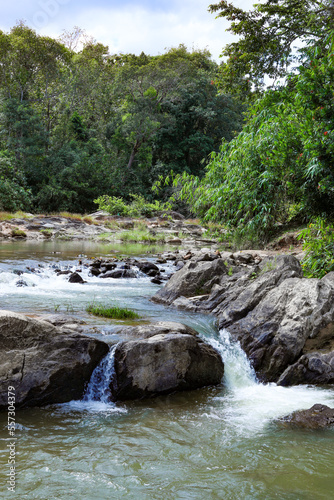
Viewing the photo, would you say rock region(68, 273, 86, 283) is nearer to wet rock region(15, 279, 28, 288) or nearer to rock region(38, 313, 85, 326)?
wet rock region(15, 279, 28, 288)

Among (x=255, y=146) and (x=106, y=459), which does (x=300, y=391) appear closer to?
(x=106, y=459)

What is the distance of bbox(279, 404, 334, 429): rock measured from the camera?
4.09 m

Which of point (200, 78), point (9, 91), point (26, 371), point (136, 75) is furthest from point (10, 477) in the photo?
point (200, 78)

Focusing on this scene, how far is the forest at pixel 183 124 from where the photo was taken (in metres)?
7.08

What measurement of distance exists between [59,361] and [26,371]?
365mm

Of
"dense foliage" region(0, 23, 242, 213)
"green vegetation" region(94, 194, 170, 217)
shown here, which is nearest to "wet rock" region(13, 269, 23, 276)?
"dense foliage" region(0, 23, 242, 213)

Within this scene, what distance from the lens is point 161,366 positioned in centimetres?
486

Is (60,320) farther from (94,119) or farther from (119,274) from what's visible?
(94,119)

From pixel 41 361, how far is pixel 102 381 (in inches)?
30.2

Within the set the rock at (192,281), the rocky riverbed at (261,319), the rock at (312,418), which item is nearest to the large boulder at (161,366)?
the rocky riverbed at (261,319)

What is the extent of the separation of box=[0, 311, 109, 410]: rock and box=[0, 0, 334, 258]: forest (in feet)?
14.4

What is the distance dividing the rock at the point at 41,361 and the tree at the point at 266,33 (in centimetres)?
882

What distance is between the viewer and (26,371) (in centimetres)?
431

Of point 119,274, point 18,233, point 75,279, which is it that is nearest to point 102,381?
point 75,279
